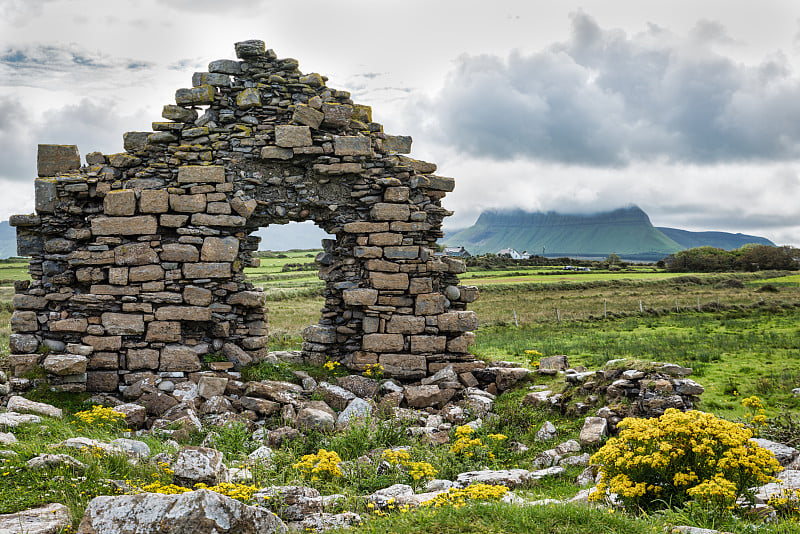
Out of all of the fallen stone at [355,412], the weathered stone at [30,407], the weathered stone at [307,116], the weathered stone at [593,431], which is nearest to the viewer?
the weathered stone at [593,431]

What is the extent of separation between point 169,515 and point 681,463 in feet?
15.5

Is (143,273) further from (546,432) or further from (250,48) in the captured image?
(546,432)

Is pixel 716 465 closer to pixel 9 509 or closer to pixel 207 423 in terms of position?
pixel 9 509

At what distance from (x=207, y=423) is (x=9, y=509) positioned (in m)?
4.22

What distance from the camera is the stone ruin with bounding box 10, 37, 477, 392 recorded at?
1072 cm

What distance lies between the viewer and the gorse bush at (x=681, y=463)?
494 cm

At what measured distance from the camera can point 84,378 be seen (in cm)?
1030

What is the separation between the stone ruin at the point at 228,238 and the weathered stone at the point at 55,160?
3cm

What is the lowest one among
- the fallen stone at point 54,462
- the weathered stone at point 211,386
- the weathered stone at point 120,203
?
the weathered stone at point 211,386

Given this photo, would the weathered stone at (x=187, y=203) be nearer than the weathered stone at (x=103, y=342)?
No

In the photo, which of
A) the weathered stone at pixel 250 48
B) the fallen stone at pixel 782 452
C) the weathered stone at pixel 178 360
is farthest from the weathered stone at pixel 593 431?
the weathered stone at pixel 250 48

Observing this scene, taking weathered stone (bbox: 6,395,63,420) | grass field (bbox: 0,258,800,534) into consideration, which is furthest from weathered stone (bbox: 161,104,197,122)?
weathered stone (bbox: 6,395,63,420)

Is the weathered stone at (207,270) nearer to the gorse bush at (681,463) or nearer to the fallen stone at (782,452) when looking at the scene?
the gorse bush at (681,463)

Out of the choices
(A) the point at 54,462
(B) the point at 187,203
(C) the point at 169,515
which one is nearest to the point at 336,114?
(B) the point at 187,203
